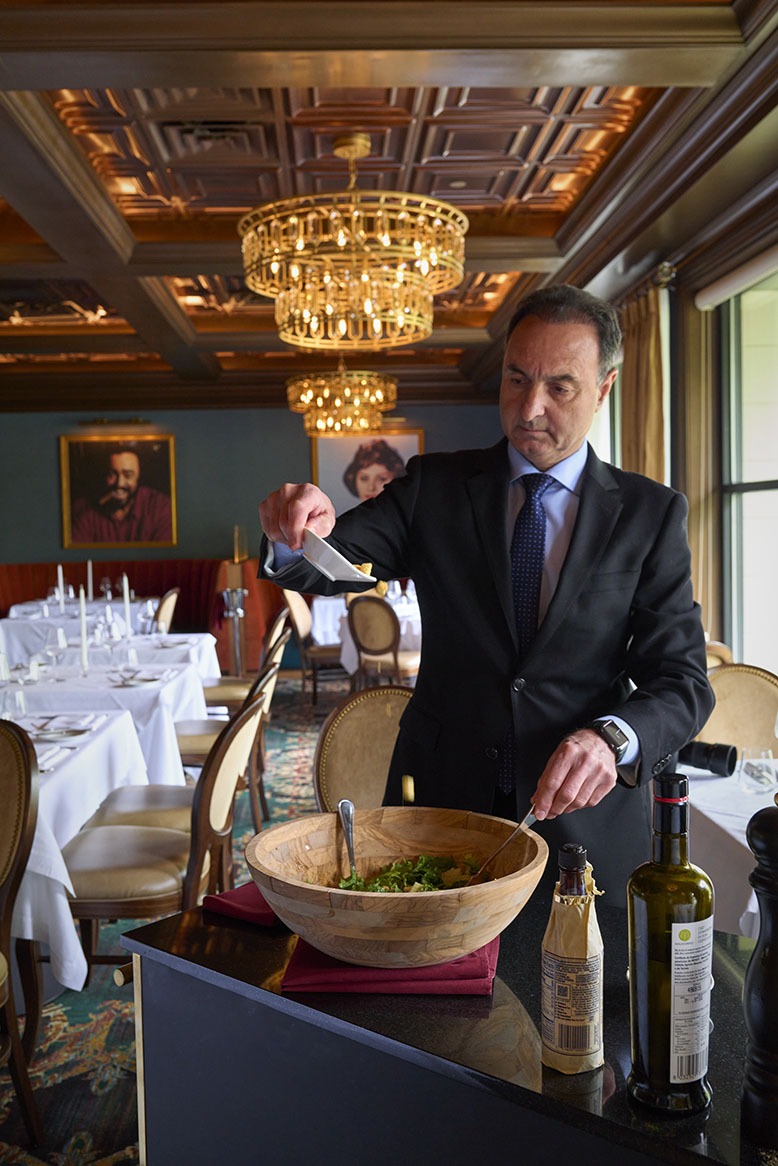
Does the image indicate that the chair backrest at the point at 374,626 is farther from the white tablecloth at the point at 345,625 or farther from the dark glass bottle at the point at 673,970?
the dark glass bottle at the point at 673,970

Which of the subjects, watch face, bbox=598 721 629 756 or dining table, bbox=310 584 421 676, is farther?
dining table, bbox=310 584 421 676

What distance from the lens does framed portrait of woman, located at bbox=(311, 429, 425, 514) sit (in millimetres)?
11898

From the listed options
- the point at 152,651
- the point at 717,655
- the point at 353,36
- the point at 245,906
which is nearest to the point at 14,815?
the point at 245,906

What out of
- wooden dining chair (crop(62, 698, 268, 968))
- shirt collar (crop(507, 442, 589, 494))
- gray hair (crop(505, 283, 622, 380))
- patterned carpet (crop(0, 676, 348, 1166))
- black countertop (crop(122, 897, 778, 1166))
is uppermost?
gray hair (crop(505, 283, 622, 380))

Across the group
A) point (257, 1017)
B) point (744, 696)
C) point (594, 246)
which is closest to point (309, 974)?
point (257, 1017)

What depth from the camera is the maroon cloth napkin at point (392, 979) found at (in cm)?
103

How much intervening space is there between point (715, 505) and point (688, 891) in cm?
557

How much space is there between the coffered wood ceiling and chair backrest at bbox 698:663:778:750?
2215 mm

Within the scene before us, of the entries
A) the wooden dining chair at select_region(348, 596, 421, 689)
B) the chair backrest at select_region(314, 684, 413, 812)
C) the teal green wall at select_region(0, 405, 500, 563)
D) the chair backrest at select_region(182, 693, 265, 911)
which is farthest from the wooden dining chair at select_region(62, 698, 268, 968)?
the teal green wall at select_region(0, 405, 500, 563)

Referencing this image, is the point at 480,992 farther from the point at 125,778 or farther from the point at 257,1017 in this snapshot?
the point at 125,778

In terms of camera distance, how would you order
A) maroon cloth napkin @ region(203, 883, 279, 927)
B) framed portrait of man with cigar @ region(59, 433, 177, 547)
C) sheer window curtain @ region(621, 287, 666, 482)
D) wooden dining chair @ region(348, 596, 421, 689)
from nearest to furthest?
maroon cloth napkin @ region(203, 883, 279, 927), sheer window curtain @ region(621, 287, 666, 482), wooden dining chair @ region(348, 596, 421, 689), framed portrait of man with cigar @ region(59, 433, 177, 547)

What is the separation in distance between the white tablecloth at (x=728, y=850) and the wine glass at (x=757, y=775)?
0.7 inches

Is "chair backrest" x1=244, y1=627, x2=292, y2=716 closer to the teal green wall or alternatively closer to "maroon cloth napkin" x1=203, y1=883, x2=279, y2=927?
"maroon cloth napkin" x1=203, y1=883, x2=279, y2=927

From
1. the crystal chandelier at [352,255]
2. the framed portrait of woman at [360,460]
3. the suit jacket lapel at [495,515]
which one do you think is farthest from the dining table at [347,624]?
the suit jacket lapel at [495,515]
